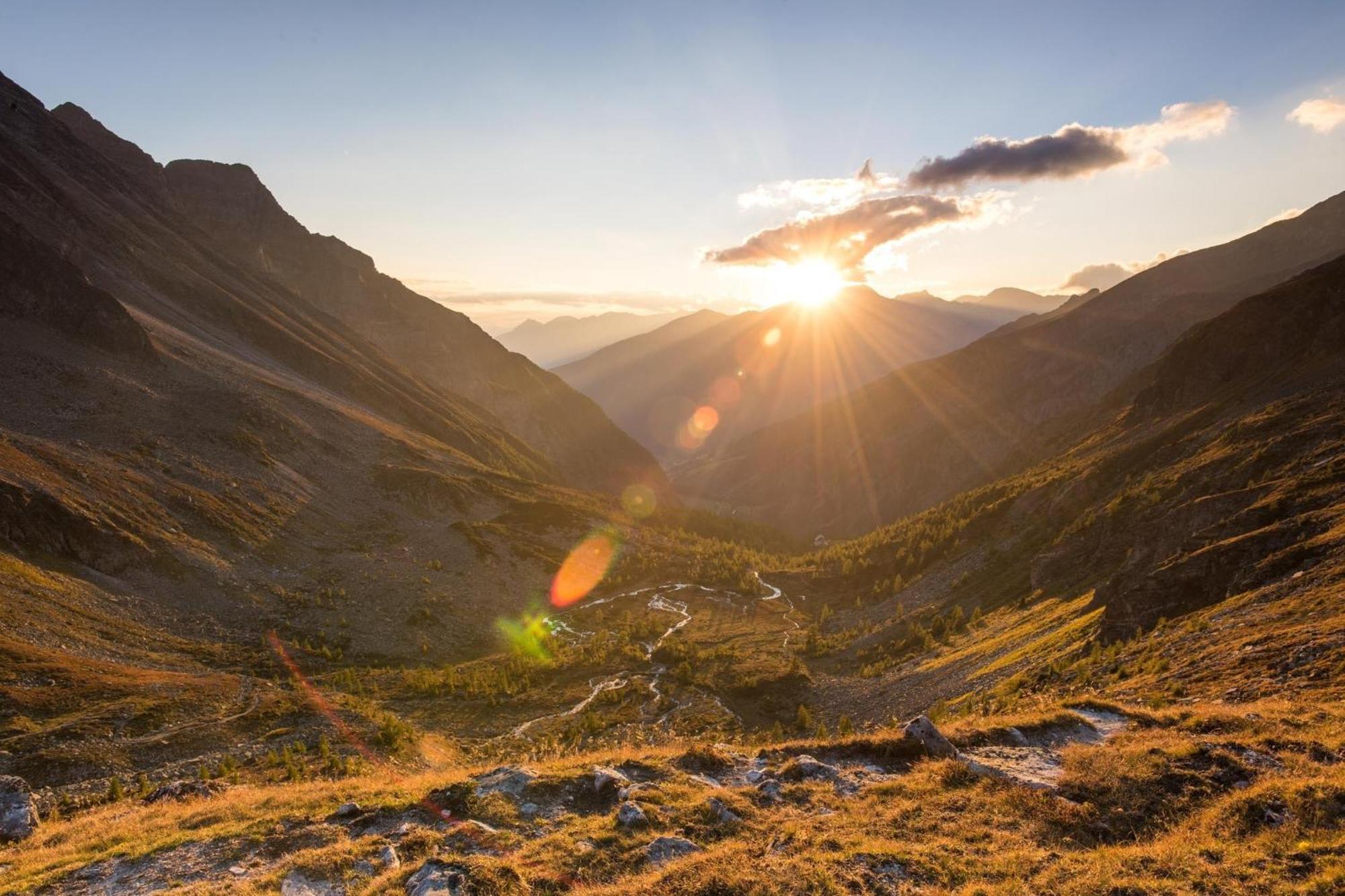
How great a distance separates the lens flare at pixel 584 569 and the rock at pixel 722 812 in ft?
227

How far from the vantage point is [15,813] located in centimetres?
2150

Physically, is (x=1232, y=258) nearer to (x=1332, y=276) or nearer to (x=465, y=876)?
(x=1332, y=276)

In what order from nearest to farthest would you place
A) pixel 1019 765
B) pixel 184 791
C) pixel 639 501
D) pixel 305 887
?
1. pixel 305 887
2. pixel 1019 765
3. pixel 184 791
4. pixel 639 501

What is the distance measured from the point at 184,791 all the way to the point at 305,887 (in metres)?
13.6

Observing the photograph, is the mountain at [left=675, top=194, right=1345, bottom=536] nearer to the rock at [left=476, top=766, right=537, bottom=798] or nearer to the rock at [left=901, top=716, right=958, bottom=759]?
the rock at [left=901, top=716, right=958, bottom=759]

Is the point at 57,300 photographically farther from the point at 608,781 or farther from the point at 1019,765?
the point at 1019,765

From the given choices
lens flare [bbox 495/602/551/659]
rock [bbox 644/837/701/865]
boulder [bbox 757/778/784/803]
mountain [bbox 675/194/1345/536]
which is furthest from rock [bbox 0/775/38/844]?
mountain [bbox 675/194/1345/536]

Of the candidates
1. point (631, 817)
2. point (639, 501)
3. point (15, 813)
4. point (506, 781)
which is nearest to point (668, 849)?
point (631, 817)

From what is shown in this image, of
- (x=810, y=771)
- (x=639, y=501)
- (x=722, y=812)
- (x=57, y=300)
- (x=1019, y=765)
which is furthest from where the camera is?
(x=639, y=501)

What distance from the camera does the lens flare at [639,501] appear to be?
154500 mm

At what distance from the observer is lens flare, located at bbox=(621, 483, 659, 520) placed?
507ft

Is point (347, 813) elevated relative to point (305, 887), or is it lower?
lower

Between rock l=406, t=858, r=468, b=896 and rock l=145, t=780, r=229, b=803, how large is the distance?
14.6m

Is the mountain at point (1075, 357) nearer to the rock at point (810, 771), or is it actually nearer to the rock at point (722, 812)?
the rock at point (810, 771)
